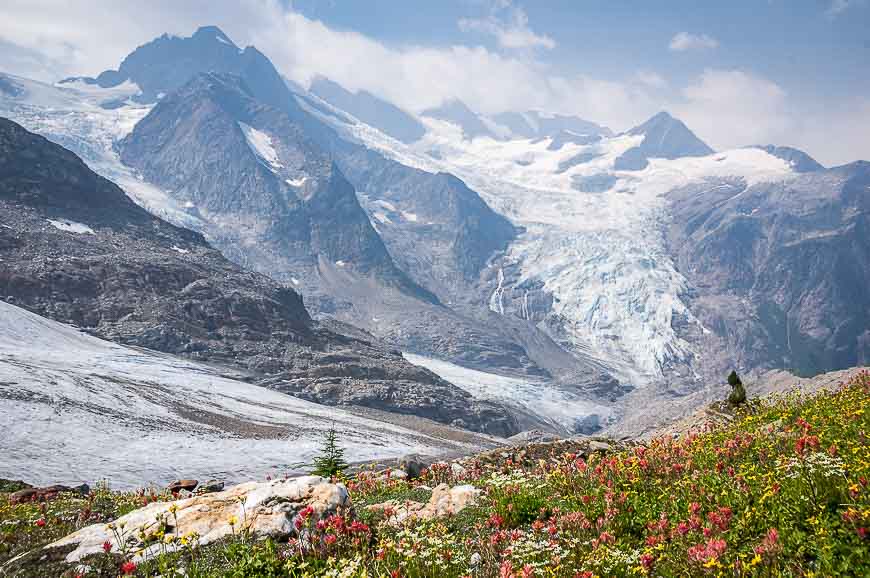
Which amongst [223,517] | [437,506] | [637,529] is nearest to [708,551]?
[637,529]

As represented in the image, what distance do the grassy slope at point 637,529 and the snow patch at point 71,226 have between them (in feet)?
612

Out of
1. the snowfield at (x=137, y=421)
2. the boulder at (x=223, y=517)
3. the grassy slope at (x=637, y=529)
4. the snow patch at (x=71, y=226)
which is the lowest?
the snowfield at (x=137, y=421)

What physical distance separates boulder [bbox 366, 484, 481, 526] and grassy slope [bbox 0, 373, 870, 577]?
40 centimetres

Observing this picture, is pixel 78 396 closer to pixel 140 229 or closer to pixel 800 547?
pixel 800 547

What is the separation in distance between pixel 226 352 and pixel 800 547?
150487mm

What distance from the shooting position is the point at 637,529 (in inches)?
322

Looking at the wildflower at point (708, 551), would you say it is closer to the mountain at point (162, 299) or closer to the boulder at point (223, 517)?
the boulder at point (223, 517)

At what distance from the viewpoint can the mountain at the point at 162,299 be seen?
13625 centimetres

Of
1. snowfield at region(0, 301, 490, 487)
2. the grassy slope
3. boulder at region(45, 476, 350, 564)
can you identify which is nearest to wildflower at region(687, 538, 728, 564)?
the grassy slope

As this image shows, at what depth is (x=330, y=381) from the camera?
13988cm

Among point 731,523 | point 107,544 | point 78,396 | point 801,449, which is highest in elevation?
point 801,449

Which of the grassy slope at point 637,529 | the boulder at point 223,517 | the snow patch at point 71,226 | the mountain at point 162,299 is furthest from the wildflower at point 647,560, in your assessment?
the snow patch at point 71,226

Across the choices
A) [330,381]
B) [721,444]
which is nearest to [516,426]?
[330,381]

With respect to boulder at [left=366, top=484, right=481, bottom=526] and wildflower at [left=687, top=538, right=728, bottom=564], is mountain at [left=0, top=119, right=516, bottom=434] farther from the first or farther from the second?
wildflower at [left=687, top=538, right=728, bottom=564]
